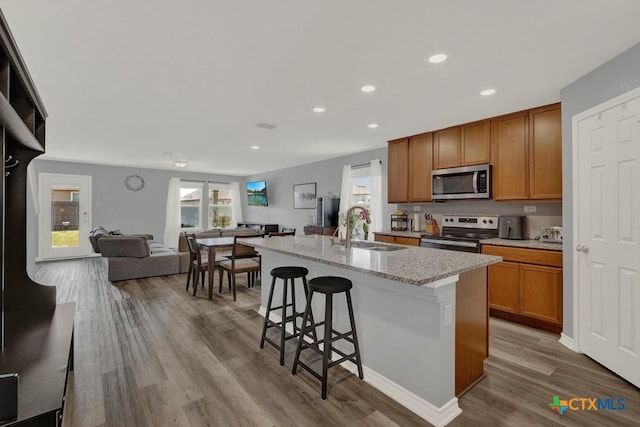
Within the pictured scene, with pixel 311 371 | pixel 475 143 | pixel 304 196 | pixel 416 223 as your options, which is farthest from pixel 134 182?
pixel 475 143

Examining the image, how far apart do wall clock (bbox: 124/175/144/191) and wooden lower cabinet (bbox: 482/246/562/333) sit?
822 centimetres

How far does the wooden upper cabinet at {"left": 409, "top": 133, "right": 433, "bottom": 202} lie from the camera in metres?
4.32

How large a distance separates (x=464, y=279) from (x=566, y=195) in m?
1.65

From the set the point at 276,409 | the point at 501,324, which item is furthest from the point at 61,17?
the point at 501,324

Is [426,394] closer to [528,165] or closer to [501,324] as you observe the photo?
[501,324]

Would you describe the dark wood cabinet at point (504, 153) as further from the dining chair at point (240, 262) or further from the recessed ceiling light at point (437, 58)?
the dining chair at point (240, 262)

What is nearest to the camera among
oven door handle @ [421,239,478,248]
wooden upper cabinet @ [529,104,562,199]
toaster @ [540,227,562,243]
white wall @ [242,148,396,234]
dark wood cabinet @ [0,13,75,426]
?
dark wood cabinet @ [0,13,75,426]

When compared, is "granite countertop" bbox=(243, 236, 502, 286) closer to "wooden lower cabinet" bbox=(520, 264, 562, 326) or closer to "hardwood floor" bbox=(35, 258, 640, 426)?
"hardwood floor" bbox=(35, 258, 640, 426)

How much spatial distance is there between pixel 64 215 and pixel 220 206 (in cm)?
377

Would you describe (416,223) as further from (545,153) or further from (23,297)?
(23,297)

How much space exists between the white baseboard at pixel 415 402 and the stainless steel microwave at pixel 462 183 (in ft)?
8.55

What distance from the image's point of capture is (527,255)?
3.10 meters

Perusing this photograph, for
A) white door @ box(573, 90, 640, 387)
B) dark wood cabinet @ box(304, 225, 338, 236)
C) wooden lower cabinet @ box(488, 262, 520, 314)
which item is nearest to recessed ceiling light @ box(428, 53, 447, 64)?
white door @ box(573, 90, 640, 387)

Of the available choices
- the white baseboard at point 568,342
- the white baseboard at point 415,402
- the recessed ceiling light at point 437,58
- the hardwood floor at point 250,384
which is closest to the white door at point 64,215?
the hardwood floor at point 250,384
